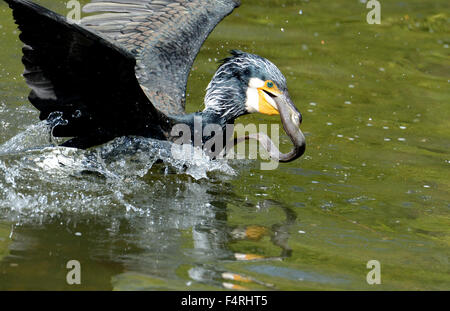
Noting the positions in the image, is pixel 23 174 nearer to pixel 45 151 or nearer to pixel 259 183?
pixel 45 151

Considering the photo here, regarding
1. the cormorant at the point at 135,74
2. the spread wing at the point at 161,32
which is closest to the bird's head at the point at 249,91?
the cormorant at the point at 135,74

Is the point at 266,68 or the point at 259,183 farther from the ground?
the point at 266,68

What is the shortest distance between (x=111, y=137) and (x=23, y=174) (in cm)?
75

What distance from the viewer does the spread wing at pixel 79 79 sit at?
4598mm

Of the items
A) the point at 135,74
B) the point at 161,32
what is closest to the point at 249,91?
the point at 135,74

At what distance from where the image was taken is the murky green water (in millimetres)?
4523

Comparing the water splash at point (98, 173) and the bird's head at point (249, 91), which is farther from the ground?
the bird's head at point (249, 91)

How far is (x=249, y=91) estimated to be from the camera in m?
6.03

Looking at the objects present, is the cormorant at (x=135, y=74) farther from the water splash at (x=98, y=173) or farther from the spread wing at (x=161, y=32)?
the water splash at (x=98, y=173)

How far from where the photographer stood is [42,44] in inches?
187

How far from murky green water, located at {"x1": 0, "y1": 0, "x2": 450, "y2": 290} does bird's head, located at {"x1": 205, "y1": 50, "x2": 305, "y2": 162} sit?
531 millimetres

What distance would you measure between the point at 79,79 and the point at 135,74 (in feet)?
1.52

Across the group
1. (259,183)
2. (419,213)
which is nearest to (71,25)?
(259,183)

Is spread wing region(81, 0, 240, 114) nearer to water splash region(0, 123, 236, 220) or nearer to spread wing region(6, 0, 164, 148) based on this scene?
water splash region(0, 123, 236, 220)
